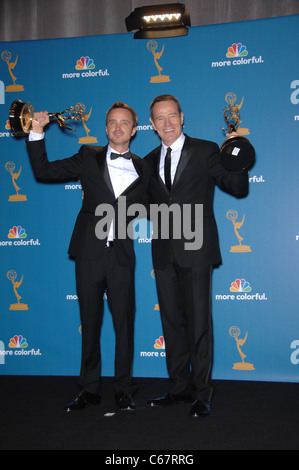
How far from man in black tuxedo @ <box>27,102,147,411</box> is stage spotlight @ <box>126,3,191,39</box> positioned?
1071 millimetres

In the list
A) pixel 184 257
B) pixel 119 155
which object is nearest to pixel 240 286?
pixel 184 257

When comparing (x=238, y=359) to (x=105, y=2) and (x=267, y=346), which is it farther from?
(x=105, y=2)

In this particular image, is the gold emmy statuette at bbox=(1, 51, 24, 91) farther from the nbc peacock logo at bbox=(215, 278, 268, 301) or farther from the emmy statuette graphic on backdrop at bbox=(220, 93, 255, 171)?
the nbc peacock logo at bbox=(215, 278, 268, 301)

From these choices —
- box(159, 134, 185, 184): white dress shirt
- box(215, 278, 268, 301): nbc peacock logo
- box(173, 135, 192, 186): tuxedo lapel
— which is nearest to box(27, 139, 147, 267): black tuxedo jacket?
box(159, 134, 185, 184): white dress shirt

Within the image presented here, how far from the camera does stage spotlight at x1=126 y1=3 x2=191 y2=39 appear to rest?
381cm

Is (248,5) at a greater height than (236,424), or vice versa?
(248,5)

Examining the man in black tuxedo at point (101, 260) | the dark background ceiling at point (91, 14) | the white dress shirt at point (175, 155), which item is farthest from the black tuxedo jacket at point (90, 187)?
the dark background ceiling at point (91, 14)

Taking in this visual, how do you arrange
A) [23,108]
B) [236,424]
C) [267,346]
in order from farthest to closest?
[267,346]
[23,108]
[236,424]

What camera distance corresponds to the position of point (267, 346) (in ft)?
12.2

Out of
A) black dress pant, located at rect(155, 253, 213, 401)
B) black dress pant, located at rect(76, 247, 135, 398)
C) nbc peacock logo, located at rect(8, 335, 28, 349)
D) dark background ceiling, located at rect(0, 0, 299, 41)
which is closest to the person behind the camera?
black dress pant, located at rect(155, 253, 213, 401)

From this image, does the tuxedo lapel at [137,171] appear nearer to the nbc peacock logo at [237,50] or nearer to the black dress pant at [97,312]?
the black dress pant at [97,312]
